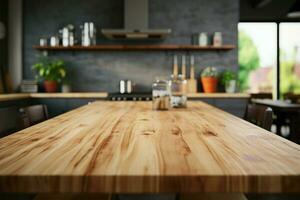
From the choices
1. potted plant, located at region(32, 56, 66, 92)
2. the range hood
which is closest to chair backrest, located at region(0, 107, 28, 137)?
potted plant, located at region(32, 56, 66, 92)

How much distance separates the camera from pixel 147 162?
2.96 feet

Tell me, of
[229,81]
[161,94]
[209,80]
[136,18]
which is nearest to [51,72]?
[136,18]

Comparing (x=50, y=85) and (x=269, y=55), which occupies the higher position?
(x=269, y=55)

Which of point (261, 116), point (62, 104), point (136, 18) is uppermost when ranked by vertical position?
point (136, 18)

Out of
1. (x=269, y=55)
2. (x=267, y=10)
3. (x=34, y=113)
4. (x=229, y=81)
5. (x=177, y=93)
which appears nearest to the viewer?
(x=34, y=113)

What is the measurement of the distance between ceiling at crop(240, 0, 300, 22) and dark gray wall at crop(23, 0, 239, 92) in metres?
2.83

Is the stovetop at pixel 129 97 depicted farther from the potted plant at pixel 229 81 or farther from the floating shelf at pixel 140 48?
the potted plant at pixel 229 81

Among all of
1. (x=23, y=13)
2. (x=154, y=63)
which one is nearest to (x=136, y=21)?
(x=154, y=63)

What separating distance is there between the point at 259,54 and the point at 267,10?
2.94ft

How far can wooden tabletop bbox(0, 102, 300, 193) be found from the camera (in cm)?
78

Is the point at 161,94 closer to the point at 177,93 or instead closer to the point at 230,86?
the point at 177,93

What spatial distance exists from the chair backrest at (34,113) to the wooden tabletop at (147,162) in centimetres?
64

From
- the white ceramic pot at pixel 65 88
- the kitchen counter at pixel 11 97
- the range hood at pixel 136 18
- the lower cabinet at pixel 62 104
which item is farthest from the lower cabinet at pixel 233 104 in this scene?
the kitchen counter at pixel 11 97

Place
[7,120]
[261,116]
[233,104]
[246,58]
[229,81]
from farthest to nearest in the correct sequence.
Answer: [246,58], [229,81], [233,104], [7,120], [261,116]
